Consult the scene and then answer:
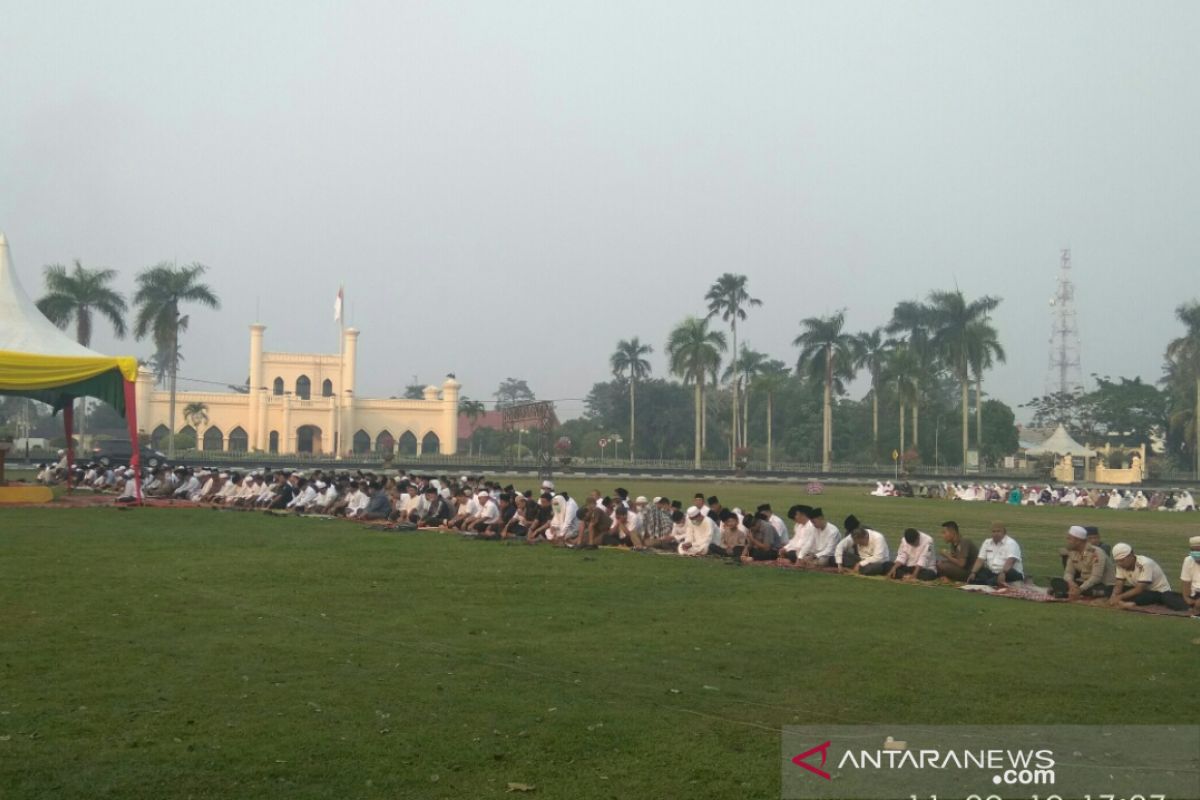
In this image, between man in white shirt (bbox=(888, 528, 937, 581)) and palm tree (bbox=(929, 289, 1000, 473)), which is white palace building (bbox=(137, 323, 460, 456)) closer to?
palm tree (bbox=(929, 289, 1000, 473))

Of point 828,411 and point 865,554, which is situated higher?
point 828,411

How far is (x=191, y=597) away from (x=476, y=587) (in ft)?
9.72

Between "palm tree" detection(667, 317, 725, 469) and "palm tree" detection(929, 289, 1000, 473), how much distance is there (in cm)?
1277

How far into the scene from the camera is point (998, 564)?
13.8m

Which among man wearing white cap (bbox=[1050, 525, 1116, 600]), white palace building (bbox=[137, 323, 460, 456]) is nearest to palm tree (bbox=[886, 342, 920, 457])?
white palace building (bbox=[137, 323, 460, 456])

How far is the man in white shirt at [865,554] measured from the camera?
1484 cm

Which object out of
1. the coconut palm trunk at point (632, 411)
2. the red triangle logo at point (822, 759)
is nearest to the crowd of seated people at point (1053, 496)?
the coconut palm trunk at point (632, 411)

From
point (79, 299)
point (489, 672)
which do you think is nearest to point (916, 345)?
point (79, 299)

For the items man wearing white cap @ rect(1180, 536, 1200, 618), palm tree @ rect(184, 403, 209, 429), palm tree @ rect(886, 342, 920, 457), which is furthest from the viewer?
palm tree @ rect(184, 403, 209, 429)

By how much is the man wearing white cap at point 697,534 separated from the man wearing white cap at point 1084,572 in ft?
18.3

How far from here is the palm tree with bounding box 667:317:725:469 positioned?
2675 inches

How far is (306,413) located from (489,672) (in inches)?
2729

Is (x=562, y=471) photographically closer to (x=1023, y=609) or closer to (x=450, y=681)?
(x=1023, y=609)

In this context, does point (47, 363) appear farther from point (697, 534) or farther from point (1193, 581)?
point (1193, 581)
